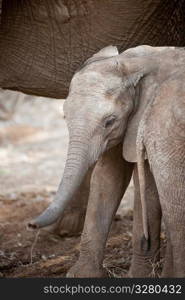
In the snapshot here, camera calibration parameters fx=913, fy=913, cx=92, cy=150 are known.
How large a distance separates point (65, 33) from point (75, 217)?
1.28 m

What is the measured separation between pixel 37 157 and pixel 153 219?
435cm

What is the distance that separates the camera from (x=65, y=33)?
521 cm

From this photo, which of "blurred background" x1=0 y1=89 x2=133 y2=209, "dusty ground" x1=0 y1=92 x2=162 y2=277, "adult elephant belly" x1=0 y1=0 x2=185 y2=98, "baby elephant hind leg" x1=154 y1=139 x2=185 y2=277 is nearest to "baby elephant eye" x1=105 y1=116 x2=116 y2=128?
"baby elephant hind leg" x1=154 y1=139 x2=185 y2=277

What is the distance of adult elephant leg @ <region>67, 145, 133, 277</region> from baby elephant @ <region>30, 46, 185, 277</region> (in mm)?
126

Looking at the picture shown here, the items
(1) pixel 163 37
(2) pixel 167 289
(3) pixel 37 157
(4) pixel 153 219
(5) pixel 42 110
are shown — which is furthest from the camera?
(5) pixel 42 110

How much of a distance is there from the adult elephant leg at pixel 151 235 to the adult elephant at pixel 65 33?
1.00 m

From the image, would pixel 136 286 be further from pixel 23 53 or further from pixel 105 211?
pixel 23 53

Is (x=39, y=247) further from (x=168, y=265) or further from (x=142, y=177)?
(x=142, y=177)

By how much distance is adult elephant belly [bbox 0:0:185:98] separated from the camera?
5035 millimetres

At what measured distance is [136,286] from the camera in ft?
13.1

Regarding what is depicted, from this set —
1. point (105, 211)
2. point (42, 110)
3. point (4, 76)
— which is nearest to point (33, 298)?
point (105, 211)

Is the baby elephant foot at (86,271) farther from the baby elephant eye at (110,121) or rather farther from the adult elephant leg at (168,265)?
the baby elephant eye at (110,121)

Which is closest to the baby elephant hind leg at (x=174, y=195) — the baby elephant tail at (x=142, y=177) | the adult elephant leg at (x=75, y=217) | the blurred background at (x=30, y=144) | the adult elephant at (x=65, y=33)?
the baby elephant tail at (x=142, y=177)

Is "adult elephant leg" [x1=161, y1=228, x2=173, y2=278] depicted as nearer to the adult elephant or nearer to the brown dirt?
the brown dirt
